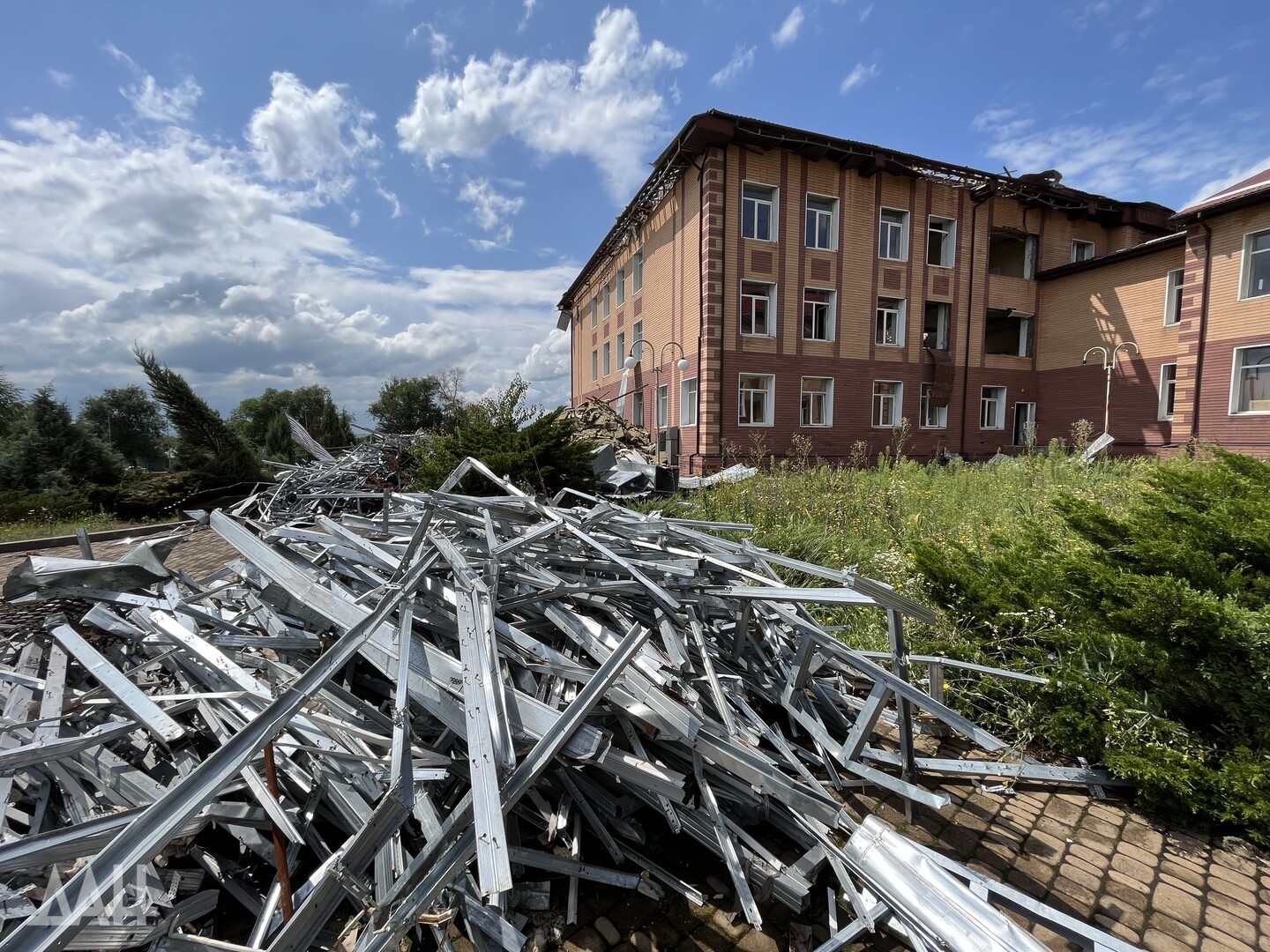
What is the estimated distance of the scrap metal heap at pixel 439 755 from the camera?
1511 millimetres

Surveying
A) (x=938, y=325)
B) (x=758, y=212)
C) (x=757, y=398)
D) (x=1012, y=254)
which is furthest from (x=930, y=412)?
(x=758, y=212)

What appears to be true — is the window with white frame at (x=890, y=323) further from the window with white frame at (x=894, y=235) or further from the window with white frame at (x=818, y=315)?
the window with white frame at (x=818, y=315)

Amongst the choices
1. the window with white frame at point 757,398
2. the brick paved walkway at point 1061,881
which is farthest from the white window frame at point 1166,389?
the brick paved walkway at point 1061,881

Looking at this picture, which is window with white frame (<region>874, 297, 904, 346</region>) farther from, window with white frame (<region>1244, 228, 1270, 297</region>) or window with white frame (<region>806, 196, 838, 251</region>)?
window with white frame (<region>1244, 228, 1270, 297</region>)

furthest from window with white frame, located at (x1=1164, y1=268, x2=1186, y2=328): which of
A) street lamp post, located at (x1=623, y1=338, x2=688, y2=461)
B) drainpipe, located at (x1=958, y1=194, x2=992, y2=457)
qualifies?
street lamp post, located at (x1=623, y1=338, x2=688, y2=461)

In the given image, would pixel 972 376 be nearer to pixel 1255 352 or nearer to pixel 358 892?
pixel 1255 352

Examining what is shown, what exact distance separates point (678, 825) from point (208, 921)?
1560 mm

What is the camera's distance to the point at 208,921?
1.76 meters

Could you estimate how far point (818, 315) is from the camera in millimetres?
18156

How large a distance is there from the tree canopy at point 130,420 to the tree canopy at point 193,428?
27634 mm

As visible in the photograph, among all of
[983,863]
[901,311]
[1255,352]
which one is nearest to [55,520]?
[983,863]

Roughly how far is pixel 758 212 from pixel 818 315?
150 inches

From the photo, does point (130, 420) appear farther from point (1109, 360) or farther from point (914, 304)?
point (1109, 360)

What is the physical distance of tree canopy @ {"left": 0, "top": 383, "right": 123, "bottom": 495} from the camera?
13.5 meters
